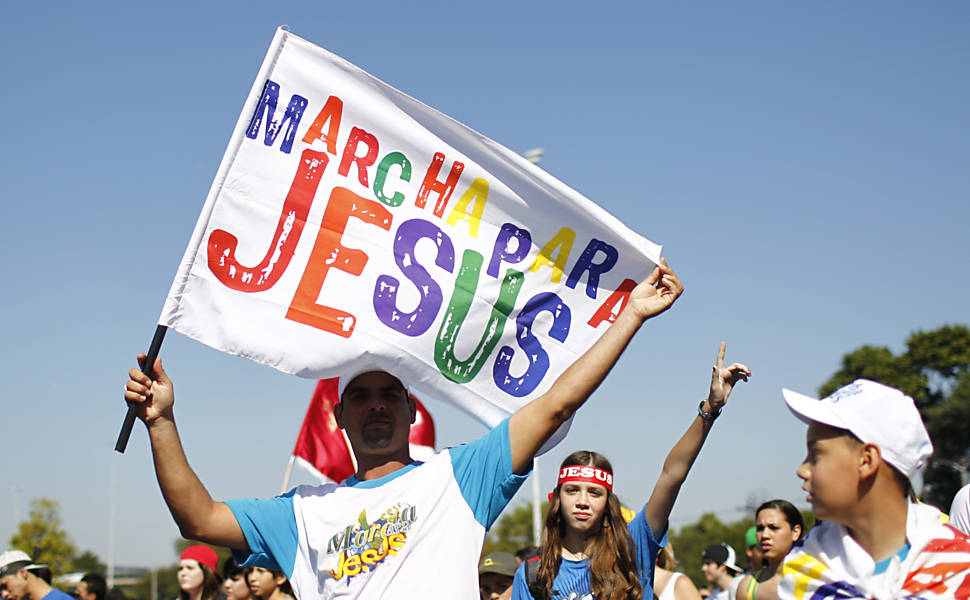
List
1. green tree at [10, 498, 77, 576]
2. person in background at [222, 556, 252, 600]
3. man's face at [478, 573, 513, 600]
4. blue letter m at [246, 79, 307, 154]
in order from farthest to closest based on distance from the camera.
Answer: green tree at [10, 498, 77, 576] → person in background at [222, 556, 252, 600] → man's face at [478, 573, 513, 600] → blue letter m at [246, 79, 307, 154]

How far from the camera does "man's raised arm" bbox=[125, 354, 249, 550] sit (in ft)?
11.0

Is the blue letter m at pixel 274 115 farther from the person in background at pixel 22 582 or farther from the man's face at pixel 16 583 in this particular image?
the man's face at pixel 16 583

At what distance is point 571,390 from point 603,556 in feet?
4.53

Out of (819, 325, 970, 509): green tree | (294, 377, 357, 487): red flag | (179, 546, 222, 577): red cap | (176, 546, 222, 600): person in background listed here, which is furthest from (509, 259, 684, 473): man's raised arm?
(819, 325, 970, 509): green tree

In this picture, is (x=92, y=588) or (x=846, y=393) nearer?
(x=846, y=393)

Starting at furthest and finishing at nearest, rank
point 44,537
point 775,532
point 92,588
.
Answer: point 44,537 < point 92,588 < point 775,532

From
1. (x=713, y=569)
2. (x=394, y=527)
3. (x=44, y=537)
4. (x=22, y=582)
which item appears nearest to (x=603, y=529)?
(x=394, y=527)

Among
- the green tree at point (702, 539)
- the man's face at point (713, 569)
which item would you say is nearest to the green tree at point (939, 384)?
the green tree at point (702, 539)

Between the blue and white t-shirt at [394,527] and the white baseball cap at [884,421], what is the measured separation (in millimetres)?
1234

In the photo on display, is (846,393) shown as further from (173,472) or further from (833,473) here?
(173,472)

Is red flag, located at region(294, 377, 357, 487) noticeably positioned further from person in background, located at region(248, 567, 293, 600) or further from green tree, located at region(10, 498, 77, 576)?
green tree, located at region(10, 498, 77, 576)

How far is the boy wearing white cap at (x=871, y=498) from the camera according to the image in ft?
8.38

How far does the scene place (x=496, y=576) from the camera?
21.3 ft

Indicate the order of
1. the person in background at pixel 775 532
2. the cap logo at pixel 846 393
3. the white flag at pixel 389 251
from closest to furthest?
the cap logo at pixel 846 393
the white flag at pixel 389 251
the person in background at pixel 775 532
